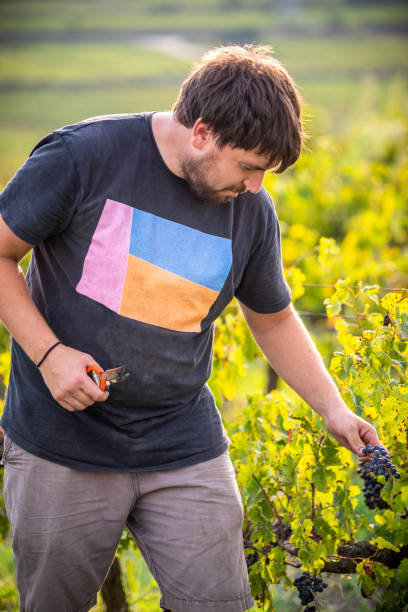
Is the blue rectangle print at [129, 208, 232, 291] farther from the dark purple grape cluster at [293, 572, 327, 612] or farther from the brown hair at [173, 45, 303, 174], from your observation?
the dark purple grape cluster at [293, 572, 327, 612]

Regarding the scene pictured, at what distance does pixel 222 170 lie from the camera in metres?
1.57

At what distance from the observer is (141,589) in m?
3.23

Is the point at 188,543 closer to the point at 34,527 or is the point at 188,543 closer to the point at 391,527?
the point at 34,527

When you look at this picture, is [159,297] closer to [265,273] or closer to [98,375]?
[98,375]

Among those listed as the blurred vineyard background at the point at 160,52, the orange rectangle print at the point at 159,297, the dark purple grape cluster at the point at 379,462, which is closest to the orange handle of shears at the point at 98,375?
the orange rectangle print at the point at 159,297

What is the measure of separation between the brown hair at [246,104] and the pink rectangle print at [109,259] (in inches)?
11.2

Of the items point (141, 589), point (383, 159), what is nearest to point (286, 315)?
point (141, 589)

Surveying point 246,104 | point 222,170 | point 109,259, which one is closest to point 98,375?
point 109,259

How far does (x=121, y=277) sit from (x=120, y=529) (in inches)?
27.0

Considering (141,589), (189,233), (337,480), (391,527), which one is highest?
(189,233)

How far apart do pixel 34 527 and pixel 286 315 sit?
2.97ft

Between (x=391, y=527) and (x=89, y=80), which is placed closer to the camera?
(x=391, y=527)

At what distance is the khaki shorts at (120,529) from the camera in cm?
164

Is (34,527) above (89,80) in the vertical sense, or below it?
above
